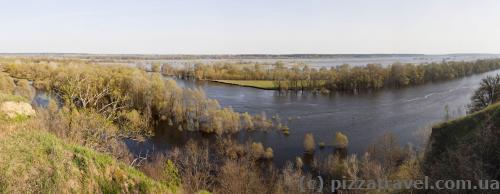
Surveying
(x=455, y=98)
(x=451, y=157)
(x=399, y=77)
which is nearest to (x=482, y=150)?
(x=451, y=157)

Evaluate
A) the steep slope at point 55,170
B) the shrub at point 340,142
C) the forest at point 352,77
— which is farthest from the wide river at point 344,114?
the steep slope at point 55,170

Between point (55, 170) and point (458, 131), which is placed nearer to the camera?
point (55, 170)

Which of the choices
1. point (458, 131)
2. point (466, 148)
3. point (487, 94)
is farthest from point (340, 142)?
point (487, 94)

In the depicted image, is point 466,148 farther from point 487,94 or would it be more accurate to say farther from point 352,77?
point 352,77

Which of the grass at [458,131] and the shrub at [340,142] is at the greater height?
the grass at [458,131]

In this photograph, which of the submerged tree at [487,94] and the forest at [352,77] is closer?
the submerged tree at [487,94]

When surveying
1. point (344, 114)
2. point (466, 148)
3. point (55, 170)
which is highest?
point (55, 170)

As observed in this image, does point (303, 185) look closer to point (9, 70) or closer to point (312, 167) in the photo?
point (312, 167)

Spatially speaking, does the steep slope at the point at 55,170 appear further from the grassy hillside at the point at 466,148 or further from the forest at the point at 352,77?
the forest at the point at 352,77
